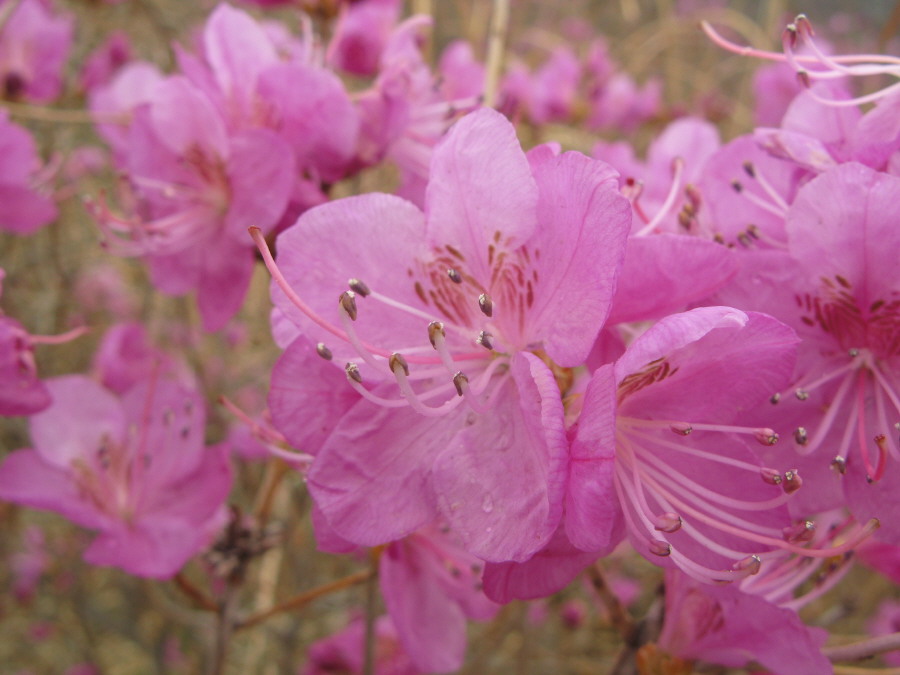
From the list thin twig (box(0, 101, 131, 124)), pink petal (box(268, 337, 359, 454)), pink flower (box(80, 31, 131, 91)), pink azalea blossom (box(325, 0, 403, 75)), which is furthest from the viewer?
pink flower (box(80, 31, 131, 91))

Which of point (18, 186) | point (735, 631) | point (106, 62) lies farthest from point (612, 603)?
point (106, 62)

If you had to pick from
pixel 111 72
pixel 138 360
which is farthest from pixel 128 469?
pixel 111 72

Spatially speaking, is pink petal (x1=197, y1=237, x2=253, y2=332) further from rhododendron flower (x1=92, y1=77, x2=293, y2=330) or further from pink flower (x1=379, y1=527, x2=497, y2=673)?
pink flower (x1=379, y1=527, x2=497, y2=673)

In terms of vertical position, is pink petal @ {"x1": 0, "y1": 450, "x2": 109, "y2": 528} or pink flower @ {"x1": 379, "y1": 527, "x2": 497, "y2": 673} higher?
pink flower @ {"x1": 379, "y1": 527, "x2": 497, "y2": 673}

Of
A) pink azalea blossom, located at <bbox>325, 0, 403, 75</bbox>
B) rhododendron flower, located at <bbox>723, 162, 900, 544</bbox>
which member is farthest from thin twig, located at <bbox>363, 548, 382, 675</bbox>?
pink azalea blossom, located at <bbox>325, 0, 403, 75</bbox>

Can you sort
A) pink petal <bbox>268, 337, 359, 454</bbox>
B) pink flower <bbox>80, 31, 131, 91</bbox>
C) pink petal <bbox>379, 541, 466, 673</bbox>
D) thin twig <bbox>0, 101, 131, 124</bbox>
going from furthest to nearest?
pink flower <bbox>80, 31, 131, 91</bbox> < thin twig <bbox>0, 101, 131, 124</bbox> < pink petal <bbox>379, 541, 466, 673</bbox> < pink petal <bbox>268, 337, 359, 454</bbox>

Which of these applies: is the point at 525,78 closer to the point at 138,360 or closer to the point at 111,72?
the point at 111,72
